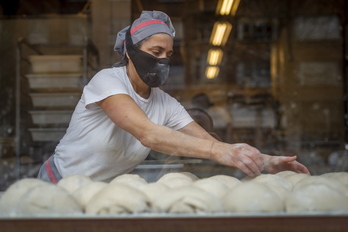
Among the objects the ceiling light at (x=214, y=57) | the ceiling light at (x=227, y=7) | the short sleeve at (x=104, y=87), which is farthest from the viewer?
the ceiling light at (x=214, y=57)

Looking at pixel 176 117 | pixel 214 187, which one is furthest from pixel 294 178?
pixel 176 117

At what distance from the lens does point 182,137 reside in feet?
4.85

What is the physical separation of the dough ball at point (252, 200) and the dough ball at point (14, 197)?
50cm

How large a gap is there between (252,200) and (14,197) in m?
0.59

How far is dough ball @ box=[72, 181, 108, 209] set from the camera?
1.15 m

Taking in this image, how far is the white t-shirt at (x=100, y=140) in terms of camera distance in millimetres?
1660

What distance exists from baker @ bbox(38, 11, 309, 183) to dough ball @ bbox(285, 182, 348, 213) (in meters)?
0.35

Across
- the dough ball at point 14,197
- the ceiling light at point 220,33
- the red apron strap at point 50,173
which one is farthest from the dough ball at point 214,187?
the ceiling light at point 220,33

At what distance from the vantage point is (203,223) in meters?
1.00

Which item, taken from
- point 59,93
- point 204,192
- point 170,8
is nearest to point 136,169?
point 204,192

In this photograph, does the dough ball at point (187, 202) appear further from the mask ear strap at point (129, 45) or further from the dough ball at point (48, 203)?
the mask ear strap at point (129, 45)

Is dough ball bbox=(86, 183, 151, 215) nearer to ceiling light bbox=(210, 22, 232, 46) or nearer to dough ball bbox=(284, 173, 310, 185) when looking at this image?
dough ball bbox=(284, 173, 310, 185)

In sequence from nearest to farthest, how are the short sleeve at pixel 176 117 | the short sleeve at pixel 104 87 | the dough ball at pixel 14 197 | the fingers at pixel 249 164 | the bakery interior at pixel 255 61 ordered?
the dough ball at pixel 14 197
the fingers at pixel 249 164
the short sleeve at pixel 104 87
the short sleeve at pixel 176 117
the bakery interior at pixel 255 61

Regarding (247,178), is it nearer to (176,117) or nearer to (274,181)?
(274,181)
